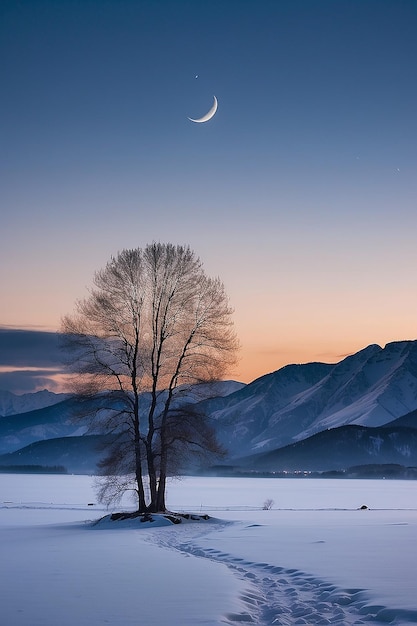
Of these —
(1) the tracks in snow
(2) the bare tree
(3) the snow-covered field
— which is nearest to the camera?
(1) the tracks in snow

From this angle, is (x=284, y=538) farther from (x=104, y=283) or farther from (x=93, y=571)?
(x=104, y=283)

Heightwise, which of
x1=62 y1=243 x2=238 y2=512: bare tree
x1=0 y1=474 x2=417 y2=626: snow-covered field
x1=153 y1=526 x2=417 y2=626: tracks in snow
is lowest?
x1=153 y1=526 x2=417 y2=626: tracks in snow

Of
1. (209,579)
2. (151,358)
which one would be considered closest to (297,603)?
(209,579)

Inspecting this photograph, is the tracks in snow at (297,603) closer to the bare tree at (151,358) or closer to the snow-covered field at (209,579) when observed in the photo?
the snow-covered field at (209,579)

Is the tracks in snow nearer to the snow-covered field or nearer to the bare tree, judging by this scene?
the snow-covered field

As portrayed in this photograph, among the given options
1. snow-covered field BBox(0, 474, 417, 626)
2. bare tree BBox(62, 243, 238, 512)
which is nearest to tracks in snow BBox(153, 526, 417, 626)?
snow-covered field BBox(0, 474, 417, 626)

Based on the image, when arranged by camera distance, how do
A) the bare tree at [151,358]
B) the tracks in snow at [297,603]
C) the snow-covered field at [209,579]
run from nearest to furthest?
the tracks in snow at [297,603], the snow-covered field at [209,579], the bare tree at [151,358]

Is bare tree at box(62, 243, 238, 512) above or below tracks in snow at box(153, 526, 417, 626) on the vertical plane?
above

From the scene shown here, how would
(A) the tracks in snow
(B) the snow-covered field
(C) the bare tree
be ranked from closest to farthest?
(A) the tracks in snow → (B) the snow-covered field → (C) the bare tree

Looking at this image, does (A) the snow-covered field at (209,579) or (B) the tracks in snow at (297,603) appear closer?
(B) the tracks in snow at (297,603)

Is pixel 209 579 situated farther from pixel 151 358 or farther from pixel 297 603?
pixel 151 358

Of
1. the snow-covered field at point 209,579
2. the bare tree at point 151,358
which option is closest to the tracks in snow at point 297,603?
the snow-covered field at point 209,579

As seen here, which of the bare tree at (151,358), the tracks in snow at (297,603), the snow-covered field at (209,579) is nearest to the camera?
the tracks in snow at (297,603)

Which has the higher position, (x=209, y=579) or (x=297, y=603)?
(x=209, y=579)
